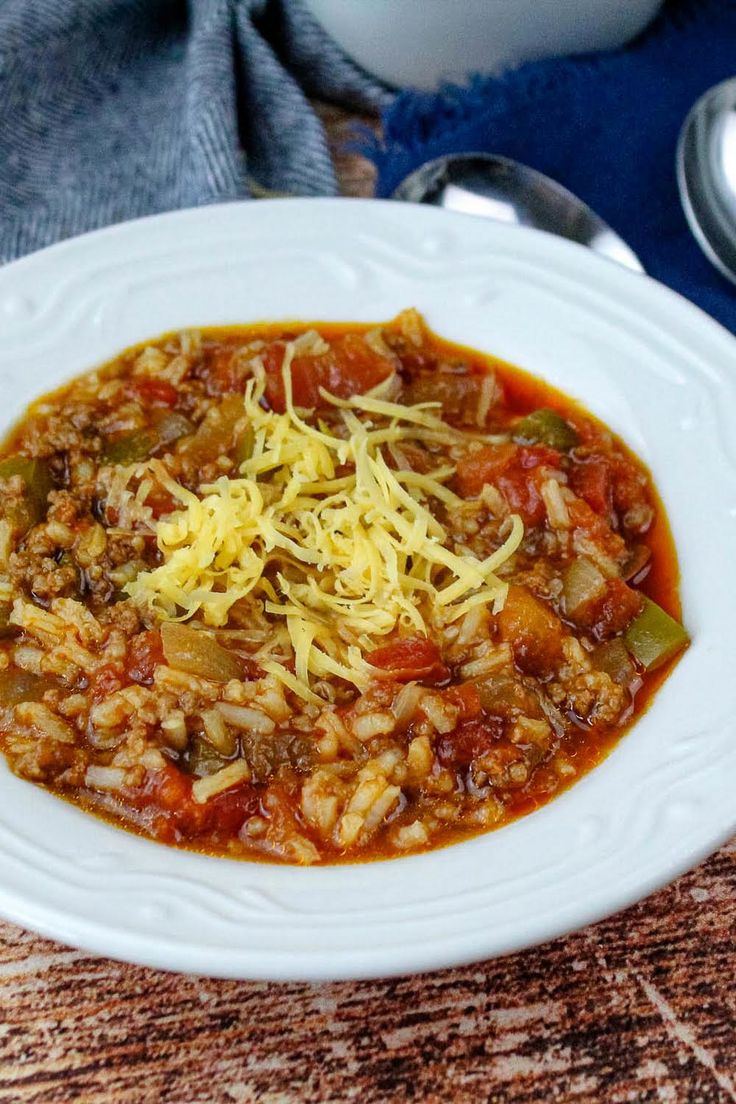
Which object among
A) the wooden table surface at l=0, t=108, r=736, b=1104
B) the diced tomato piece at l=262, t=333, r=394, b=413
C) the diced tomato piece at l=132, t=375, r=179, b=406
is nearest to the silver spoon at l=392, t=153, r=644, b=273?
the diced tomato piece at l=262, t=333, r=394, b=413

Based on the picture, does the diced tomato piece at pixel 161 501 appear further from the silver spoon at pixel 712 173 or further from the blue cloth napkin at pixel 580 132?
the silver spoon at pixel 712 173

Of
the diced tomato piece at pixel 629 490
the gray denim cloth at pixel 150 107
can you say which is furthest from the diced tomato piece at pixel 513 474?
the gray denim cloth at pixel 150 107

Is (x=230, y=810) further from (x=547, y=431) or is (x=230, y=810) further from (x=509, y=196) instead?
(x=509, y=196)

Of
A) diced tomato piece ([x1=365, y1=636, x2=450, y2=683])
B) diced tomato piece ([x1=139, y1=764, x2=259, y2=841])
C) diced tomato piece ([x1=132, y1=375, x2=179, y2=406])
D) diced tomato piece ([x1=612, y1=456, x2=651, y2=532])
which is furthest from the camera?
diced tomato piece ([x1=132, y1=375, x2=179, y2=406])

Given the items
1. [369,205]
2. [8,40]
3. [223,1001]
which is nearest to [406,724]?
[223,1001]

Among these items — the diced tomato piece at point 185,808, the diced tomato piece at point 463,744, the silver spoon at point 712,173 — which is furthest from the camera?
the silver spoon at point 712,173

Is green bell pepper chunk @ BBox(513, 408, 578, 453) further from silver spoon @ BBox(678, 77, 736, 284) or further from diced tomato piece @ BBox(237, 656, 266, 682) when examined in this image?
silver spoon @ BBox(678, 77, 736, 284)

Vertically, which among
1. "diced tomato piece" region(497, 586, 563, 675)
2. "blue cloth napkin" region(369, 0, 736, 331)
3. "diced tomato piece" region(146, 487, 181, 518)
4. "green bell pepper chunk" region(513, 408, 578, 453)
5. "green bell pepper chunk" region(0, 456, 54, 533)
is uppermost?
"blue cloth napkin" region(369, 0, 736, 331)
